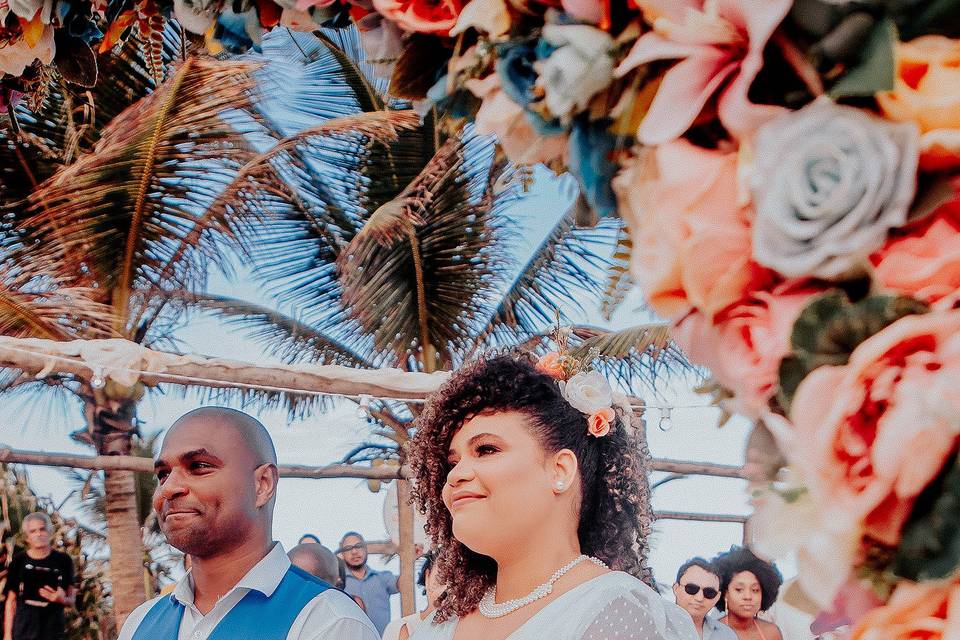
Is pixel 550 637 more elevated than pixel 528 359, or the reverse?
pixel 528 359

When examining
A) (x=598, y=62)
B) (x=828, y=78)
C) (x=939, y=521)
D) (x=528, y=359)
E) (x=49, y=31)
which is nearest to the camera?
(x=939, y=521)

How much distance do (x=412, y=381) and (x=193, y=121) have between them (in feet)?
13.8

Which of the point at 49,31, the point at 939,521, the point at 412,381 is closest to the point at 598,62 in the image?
the point at 939,521

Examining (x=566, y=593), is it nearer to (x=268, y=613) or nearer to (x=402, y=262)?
(x=268, y=613)

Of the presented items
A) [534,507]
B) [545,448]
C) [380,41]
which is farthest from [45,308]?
[380,41]

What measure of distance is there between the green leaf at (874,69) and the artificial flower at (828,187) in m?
0.02

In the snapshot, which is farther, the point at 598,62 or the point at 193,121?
the point at 193,121

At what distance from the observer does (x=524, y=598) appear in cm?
232

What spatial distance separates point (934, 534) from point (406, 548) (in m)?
8.66

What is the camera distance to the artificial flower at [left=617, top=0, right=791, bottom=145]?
37.3 inches

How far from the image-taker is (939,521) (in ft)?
2.67

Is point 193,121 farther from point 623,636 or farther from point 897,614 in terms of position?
point 897,614

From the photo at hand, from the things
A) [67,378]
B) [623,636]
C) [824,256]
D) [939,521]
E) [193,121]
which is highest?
[193,121]

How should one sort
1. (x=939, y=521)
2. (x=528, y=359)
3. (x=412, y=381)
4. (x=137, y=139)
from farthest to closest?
(x=137, y=139)
(x=412, y=381)
(x=528, y=359)
(x=939, y=521)
